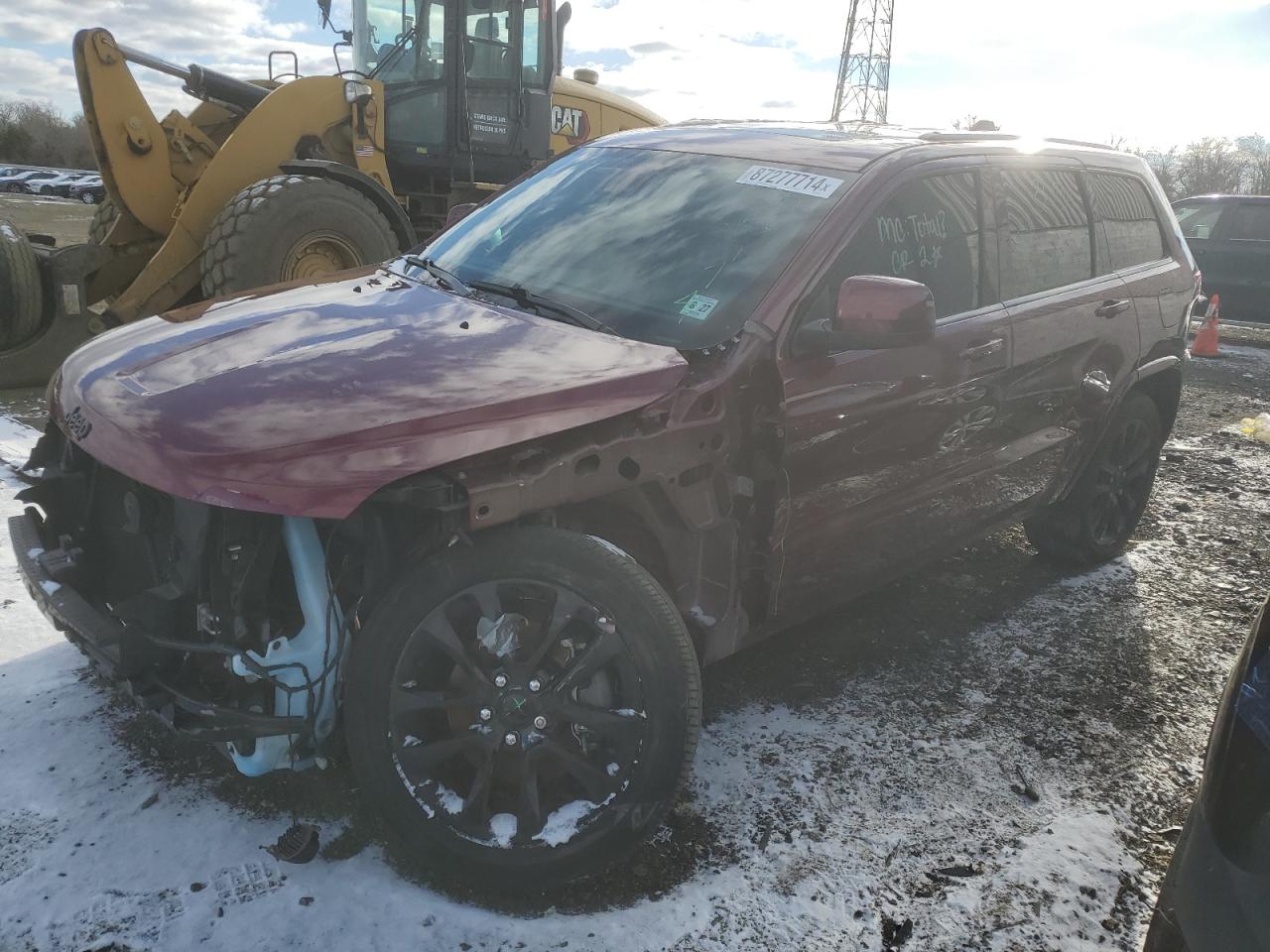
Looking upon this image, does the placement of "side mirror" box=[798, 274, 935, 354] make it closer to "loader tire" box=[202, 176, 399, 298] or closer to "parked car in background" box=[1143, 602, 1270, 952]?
A: "parked car in background" box=[1143, 602, 1270, 952]

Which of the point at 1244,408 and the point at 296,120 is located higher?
the point at 296,120

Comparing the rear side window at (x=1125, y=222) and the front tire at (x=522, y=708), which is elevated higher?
the rear side window at (x=1125, y=222)

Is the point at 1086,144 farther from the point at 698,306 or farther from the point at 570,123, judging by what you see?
the point at 570,123

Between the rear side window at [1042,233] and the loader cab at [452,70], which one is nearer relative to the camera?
the rear side window at [1042,233]

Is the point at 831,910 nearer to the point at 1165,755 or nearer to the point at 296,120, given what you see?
the point at 1165,755

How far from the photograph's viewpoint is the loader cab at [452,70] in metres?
7.69

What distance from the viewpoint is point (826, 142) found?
3.23 meters

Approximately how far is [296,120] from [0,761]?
19.3 ft

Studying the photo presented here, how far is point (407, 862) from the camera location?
7.78 ft

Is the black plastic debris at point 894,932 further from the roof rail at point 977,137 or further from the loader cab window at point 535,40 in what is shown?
the loader cab window at point 535,40

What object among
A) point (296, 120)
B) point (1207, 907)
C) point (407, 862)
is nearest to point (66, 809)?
point (407, 862)

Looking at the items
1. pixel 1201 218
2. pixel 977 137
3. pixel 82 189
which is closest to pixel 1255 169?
pixel 1201 218

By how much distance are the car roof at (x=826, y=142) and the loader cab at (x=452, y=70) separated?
177 inches

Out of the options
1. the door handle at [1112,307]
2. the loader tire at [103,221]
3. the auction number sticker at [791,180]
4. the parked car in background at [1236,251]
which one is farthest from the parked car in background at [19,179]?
the door handle at [1112,307]
